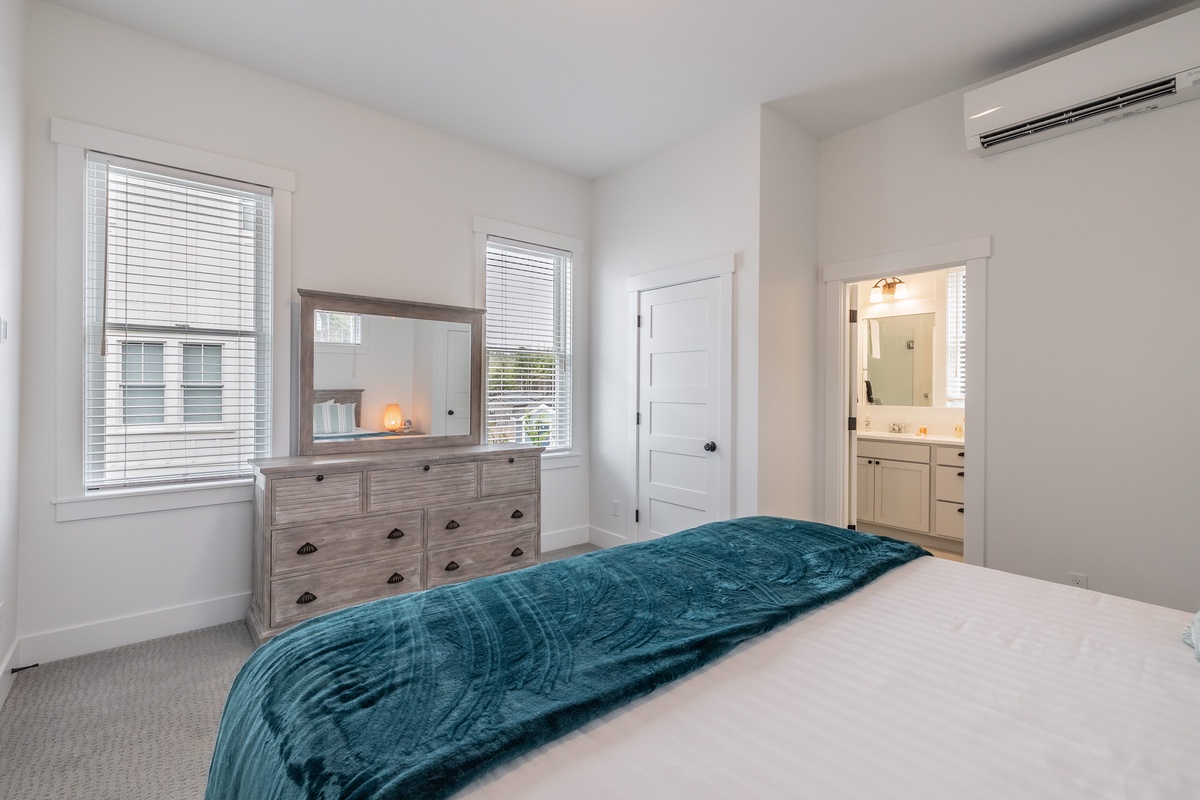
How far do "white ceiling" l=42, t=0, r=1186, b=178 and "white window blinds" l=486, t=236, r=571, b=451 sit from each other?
100 centimetres

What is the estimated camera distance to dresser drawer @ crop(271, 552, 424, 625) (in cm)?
263

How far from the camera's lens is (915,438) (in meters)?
4.35

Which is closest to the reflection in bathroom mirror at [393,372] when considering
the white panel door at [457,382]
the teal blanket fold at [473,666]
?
the white panel door at [457,382]

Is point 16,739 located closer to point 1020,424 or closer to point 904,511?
point 1020,424

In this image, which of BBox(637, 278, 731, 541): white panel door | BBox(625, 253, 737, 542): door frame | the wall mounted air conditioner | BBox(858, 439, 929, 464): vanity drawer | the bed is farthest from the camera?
BBox(858, 439, 929, 464): vanity drawer

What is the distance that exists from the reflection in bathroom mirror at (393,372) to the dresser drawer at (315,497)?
0.51 meters

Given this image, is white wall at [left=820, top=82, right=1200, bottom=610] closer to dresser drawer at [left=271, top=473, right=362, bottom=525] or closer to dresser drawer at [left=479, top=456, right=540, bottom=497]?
dresser drawer at [left=479, top=456, right=540, bottom=497]

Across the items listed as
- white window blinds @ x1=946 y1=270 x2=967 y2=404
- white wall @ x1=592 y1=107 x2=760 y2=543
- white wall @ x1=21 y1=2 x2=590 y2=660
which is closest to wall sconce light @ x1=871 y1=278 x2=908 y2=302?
white window blinds @ x1=946 y1=270 x2=967 y2=404

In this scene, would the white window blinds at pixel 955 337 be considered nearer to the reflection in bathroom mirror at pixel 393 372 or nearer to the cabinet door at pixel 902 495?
the cabinet door at pixel 902 495

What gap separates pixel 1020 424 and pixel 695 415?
1.78 m

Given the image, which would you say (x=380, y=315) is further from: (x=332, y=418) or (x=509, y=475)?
(x=509, y=475)

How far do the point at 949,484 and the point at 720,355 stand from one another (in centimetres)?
214

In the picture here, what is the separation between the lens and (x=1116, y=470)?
259 centimetres

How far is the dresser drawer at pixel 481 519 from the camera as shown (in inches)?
122
